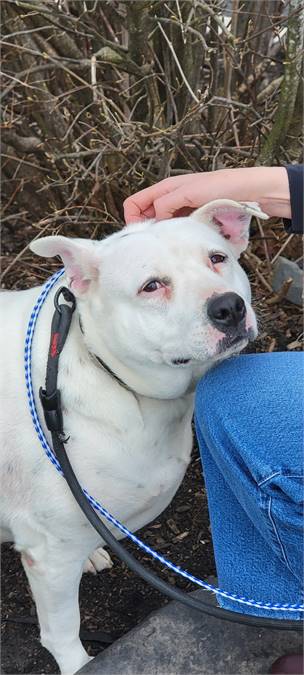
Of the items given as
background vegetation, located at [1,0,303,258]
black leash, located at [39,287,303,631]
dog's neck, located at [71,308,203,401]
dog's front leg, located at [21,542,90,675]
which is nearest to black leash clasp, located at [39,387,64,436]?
black leash, located at [39,287,303,631]

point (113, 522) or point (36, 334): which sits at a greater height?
point (36, 334)

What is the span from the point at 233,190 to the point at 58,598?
1.35 metres

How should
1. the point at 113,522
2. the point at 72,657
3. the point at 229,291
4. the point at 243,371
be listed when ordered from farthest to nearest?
the point at 72,657 → the point at 113,522 → the point at 243,371 → the point at 229,291

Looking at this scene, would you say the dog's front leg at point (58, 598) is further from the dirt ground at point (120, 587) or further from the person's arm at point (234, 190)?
the person's arm at point (234, 190)

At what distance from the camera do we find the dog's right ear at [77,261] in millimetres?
1998

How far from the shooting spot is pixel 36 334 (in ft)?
7.12

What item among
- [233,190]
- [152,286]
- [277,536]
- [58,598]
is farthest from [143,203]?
[58,598]

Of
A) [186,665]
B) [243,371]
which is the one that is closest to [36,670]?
[186,665]

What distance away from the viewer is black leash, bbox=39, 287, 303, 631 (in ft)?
6.37

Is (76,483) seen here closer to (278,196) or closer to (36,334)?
(36,334)

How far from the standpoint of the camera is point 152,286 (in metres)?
1.89

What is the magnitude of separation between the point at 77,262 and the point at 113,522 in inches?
29.1

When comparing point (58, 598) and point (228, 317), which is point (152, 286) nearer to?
point (228, 317)

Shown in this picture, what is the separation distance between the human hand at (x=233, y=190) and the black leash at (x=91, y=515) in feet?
1.58
